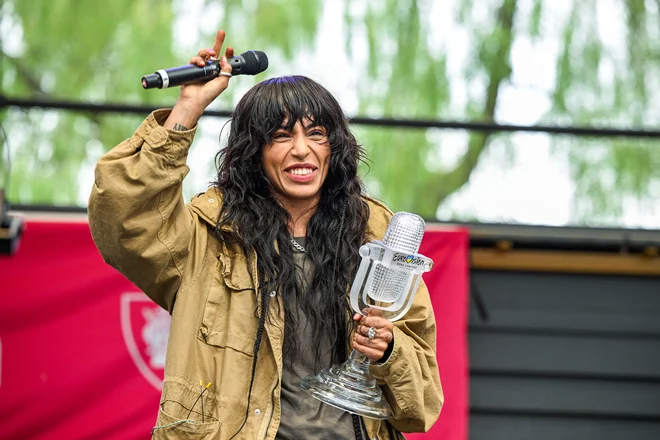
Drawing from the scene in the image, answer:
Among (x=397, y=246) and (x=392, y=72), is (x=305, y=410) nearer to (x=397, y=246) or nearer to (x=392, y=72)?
(x=397, y=246)

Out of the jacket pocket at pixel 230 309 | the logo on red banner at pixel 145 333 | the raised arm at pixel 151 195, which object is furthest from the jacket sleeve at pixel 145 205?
the logo on red banner at pixel 145 333

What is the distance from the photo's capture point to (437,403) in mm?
2254

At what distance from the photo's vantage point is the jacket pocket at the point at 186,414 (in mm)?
2055

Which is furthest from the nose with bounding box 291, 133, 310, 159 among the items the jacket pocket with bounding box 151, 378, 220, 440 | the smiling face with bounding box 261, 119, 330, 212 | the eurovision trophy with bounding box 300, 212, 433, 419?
the jacket pocket with bounding box 151, 378, 220, 440

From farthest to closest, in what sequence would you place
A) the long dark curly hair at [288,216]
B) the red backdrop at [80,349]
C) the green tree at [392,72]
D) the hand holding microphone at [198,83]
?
1. the green tree at [392,72]
2. the red backdrop at [80,349]
3. the long dark curly hair at [288,216]
4. the hand holding microphone at [198,83]

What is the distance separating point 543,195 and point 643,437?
4.13 ft

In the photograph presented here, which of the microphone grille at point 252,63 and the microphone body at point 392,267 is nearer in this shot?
the microphone body at point 392,267

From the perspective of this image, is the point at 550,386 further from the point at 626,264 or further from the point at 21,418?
the point at 21,418

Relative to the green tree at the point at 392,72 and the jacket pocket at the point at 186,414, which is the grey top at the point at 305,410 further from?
the green tree at the point at 392,72

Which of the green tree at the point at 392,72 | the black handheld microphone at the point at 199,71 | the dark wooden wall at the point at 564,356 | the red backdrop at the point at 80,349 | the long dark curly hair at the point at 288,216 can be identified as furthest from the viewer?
the green tree at the point at 392,72

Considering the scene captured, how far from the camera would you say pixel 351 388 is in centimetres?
206

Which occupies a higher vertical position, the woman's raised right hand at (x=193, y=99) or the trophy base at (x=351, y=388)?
the woman's raised right hand at (x=193, y=99)

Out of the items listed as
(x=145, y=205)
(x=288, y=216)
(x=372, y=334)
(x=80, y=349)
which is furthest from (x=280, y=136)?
(x=80, y=349)

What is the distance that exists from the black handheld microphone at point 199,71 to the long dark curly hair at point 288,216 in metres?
0.15
